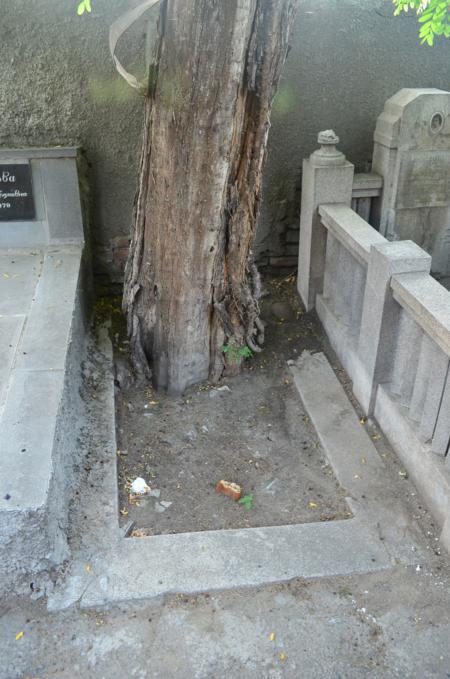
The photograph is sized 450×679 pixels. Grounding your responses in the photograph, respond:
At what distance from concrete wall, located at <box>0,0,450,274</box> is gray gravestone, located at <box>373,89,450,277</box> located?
48 cm

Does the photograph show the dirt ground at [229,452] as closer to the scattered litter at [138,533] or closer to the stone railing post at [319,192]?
the scattered litter at [138,533]

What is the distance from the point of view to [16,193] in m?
5.64

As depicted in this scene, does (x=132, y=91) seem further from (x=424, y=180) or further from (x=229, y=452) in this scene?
(x=229, y=452)

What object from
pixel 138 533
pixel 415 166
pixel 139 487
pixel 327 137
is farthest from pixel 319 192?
pixel 138 533

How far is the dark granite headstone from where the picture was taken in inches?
219

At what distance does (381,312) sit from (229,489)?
1525mm

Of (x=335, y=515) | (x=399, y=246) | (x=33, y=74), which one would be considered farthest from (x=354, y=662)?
(x=33, y=74)

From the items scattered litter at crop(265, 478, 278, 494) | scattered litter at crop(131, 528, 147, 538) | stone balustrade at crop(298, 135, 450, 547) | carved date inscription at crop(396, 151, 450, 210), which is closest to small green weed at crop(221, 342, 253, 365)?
stone balustrade at crop(298, 135, 450, 547)

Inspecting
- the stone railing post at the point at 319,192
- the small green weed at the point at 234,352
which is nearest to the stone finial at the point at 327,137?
the stone railing post at the point at 319,192

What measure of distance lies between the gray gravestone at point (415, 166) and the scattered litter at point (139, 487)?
344 centimetres

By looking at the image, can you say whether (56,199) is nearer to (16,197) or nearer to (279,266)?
Answer: (16,197)

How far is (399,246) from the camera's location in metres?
4.16

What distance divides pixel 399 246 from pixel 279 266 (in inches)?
103

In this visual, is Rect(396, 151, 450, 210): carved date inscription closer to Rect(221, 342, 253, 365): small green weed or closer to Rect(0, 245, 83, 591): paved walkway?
Rect(221, 342, 253, 365): small green weed
